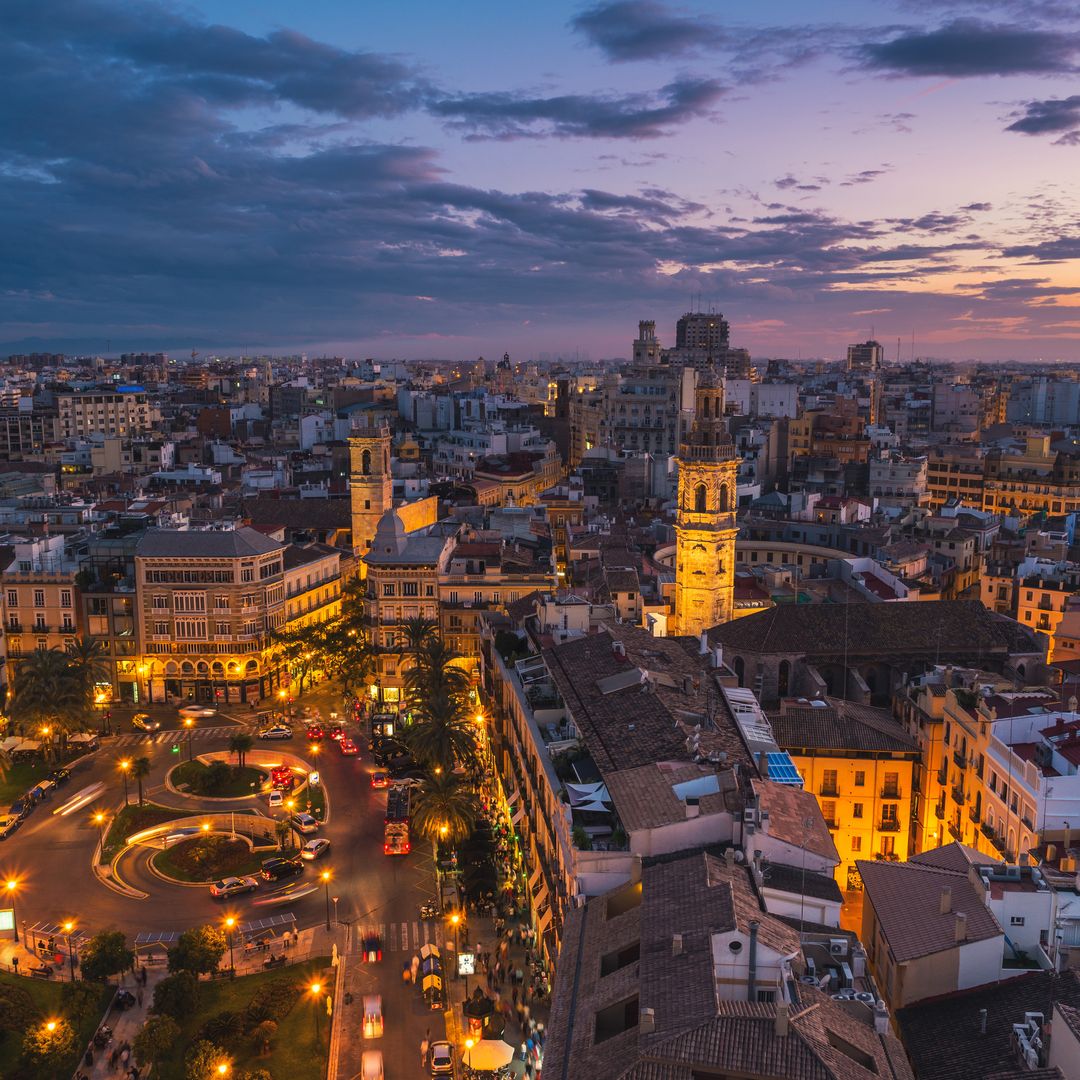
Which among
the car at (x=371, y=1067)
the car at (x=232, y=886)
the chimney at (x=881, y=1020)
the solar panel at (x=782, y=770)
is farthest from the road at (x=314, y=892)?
the chimney at (x=881, y=1020)

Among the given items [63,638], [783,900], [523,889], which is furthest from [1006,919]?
[63,638]

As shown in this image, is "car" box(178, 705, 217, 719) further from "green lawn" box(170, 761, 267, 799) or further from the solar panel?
the solar panel

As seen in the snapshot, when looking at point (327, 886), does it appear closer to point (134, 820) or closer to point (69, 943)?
point (69, 943)

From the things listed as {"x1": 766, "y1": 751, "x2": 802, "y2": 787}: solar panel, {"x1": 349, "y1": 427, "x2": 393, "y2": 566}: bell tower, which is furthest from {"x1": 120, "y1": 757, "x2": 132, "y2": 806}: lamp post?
{"x1": 766, "y1": 751, "x2": 802, "y2": 787}: solar panel

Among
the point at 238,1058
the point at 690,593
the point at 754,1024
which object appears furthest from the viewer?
the point at 690,593

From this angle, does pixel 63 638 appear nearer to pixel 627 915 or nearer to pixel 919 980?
pixel 627 915

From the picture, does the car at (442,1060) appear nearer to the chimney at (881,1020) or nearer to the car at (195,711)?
the chimney at (881,1020)

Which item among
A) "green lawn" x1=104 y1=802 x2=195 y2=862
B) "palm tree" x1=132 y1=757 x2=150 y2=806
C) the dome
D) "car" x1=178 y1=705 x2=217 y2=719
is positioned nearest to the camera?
"green lawn" x1=104 y1=802 x2=195 y2=862
